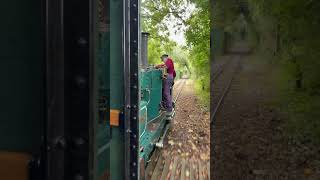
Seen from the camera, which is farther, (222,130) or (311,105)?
(311,105)

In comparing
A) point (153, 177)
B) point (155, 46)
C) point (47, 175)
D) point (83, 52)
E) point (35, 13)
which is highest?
point (155, 46)

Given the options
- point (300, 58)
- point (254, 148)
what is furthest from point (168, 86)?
point (300, 58)

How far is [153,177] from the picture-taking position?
6668mm

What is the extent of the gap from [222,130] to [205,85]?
14.1m

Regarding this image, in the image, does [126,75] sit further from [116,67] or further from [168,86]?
[168,86]

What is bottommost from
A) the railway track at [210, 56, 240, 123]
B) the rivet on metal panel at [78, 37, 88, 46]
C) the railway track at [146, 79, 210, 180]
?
the railway track at [146, 79, 210, 180]

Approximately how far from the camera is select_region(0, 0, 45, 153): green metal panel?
1.06 metres

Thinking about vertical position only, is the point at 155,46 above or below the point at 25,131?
above

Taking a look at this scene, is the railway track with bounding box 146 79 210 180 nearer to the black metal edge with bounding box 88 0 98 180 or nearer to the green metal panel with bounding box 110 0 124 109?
the green metal panel with bounding box 110 0 124 109

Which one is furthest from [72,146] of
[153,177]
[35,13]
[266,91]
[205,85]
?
[205,85]

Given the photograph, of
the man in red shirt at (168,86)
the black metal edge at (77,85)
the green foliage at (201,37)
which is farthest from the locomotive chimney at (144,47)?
the green foliage at (201,37)

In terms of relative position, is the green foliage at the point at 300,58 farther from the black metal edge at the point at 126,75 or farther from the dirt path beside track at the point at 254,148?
the black metal edge at the point at 126,75

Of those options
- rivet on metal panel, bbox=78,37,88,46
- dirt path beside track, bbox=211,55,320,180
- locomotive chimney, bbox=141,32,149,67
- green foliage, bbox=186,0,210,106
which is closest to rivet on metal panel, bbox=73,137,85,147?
rivet on metal panel, bbox=78,37,88,46

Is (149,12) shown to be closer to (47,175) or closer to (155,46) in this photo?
(155,46)
